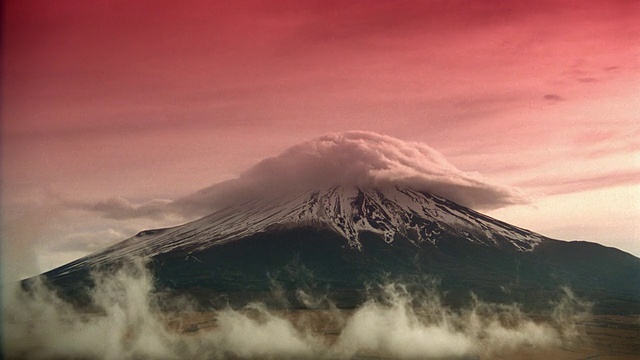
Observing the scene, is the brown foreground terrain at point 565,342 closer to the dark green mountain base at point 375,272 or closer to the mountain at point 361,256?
the dark green mountain base at point 375,272

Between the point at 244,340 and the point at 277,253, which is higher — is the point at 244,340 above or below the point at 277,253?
below

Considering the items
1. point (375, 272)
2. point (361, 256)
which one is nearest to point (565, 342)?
point (375, 272)

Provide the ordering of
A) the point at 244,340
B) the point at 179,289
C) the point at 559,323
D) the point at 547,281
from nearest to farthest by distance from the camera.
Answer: the point at 244,340
the point at 559,323
the point at 179,289
the point at 547,281

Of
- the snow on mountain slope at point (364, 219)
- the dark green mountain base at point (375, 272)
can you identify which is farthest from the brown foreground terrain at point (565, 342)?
the snow on mountain slope at point (364, 219)

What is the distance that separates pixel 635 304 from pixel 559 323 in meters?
11.2

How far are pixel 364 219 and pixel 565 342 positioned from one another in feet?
83.4

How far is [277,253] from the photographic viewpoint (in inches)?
2373

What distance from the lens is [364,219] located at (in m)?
66.4

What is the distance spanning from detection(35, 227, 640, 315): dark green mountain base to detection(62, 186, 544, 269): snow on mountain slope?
3.01 ft

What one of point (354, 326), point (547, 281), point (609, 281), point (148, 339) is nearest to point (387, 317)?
point (354, 326)

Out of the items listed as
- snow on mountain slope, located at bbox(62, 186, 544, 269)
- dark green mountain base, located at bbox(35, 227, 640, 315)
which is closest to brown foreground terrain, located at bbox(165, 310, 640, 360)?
dark green mountain base, located at bbox(35, 227, 640, 315)

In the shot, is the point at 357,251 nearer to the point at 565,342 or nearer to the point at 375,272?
the point at 375,272

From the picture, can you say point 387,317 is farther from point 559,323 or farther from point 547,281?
point 547,281

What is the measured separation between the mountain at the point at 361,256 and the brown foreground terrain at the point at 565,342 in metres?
2.99
